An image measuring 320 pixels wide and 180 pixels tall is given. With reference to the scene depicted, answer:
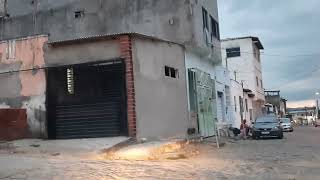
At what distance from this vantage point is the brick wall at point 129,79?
19.0m

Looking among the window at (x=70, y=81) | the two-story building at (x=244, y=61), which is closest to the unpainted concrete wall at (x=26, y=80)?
the window at (x=70, y=81)

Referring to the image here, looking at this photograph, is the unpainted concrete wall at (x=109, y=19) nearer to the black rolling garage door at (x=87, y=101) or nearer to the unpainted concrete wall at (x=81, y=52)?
the unpainted concrete wall at (x=81, y=52)

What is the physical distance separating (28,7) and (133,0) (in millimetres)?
6727

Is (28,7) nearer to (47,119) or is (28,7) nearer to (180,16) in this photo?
(180,16)

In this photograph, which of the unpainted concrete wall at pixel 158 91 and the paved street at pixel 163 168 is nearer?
the paved street at pixel 163 168

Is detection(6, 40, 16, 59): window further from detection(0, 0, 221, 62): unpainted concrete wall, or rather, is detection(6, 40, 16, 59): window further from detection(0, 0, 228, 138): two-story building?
detection(0, 0, 221, 62): unpainted concrete wall

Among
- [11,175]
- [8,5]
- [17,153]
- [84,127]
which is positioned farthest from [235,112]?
[11,175]

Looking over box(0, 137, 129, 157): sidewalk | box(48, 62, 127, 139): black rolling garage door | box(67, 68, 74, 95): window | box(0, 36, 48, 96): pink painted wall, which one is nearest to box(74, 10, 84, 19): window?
box(0, 36, 48, 96): pink painted wall

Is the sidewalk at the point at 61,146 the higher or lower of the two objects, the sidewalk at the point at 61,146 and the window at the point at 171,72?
the lower

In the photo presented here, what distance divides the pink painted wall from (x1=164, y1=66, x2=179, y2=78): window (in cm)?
506

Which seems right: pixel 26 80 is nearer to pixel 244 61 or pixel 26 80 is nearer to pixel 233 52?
pixel 244 61

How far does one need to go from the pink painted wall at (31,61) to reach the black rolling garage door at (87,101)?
1.60 feet

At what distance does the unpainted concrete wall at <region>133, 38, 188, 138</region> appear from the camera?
19.6 m

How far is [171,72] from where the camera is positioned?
891 inches
